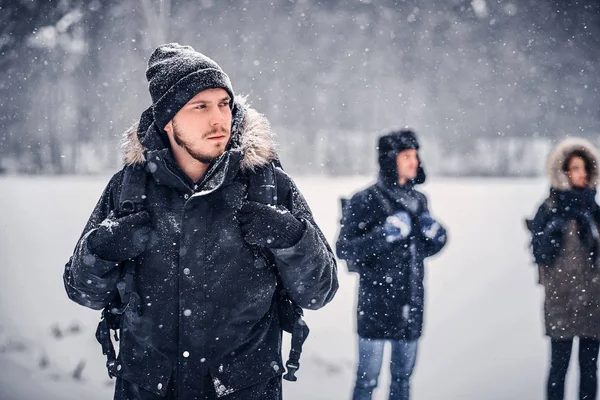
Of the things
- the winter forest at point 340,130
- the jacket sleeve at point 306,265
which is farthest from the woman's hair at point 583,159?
the jacket sleeve at point 306,265

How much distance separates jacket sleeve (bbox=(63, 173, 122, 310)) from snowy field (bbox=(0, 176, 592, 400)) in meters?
2.42

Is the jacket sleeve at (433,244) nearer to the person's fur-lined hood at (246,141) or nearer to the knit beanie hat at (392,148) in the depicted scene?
the knit beanie hat at (392,148)

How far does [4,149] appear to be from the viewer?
9.22 m

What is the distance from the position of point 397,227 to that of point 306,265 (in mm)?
1630

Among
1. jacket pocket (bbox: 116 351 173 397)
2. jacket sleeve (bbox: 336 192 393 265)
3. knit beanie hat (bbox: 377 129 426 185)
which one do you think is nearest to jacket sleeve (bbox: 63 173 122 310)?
jacket pocket (bbox: 116 351 173 397)

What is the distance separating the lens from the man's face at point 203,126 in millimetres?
1712

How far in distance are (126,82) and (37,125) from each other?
1.79m

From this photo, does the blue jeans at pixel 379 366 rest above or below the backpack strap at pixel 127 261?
below

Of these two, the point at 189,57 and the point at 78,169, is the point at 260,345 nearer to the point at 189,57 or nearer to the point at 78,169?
the point at 189,57

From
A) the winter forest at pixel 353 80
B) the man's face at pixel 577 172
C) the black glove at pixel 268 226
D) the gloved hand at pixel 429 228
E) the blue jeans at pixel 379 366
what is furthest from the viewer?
the winter forest at pixel 353 80

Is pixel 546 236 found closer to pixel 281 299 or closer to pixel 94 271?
pixel 281 299

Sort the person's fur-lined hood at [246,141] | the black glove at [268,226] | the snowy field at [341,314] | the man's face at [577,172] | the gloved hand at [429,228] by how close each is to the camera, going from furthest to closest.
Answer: the snowy field at [341,314] → the man's face at [577,172] → the gloved hand at [429,228] → the person's fur-lined hood at [246,141] → the black glove at [268,226]

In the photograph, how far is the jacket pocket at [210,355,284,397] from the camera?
61.8 inches

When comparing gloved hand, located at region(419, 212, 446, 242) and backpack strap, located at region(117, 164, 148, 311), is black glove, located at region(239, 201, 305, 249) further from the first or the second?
gloved hand, located at region(419, 212, 446, 242)
